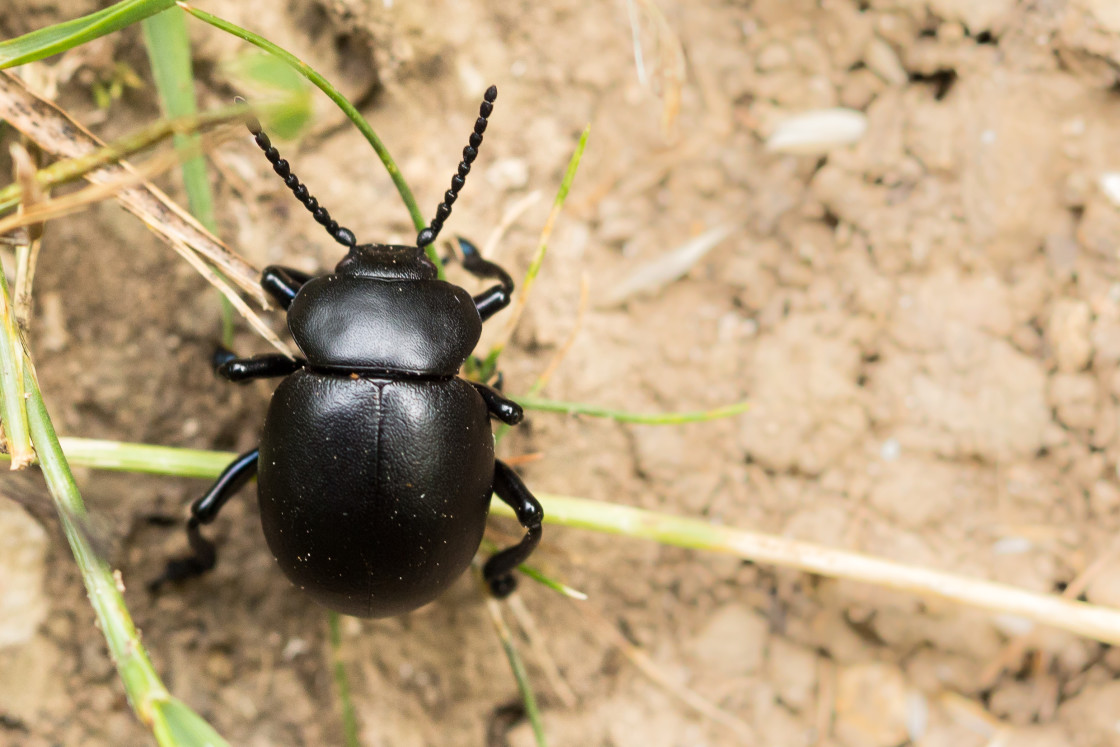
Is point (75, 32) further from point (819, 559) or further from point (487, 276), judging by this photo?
point (819, 559)

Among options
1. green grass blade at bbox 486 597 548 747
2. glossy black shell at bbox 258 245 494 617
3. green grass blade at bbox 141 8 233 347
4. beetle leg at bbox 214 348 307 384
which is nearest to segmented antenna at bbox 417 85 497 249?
glossy black shell at bbox 258 245 494 617

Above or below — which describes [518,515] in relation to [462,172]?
below

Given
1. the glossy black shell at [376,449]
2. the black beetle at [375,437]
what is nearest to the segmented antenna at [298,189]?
the black beetle at [375,437]

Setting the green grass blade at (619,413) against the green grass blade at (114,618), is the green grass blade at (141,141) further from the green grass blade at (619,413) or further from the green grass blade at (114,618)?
the green grass blade at (619,413)

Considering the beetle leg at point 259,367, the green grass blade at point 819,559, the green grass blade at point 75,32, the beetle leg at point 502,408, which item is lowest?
the green grass blade at point 819,559

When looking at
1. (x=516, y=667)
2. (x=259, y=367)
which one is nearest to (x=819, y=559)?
(x=516, y=667)

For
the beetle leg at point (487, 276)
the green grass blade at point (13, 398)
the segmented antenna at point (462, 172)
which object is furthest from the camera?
the beetle leg at point (487, 276)

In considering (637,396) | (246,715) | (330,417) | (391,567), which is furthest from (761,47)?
(246,715)

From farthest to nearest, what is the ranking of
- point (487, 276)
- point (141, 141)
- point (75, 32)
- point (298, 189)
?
point (487, 276)
point (298, 189)
point (75, 32)
point (141, 141)
